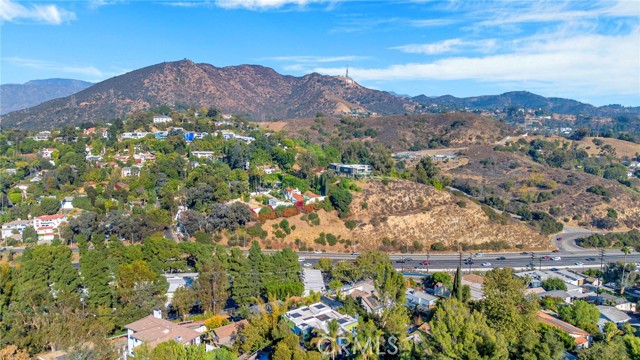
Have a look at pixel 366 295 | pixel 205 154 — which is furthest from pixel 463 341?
pixel 205 154

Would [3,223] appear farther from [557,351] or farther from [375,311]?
[557,351]

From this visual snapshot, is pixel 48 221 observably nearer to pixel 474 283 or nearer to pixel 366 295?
pixel 366 295

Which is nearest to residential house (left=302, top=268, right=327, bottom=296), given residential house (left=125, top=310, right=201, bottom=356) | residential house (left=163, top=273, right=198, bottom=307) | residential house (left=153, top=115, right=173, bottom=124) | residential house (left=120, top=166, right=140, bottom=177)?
residential house (left=163, top=273, right=198, bottom=307)

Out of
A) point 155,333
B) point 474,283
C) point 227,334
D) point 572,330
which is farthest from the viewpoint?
point 474,283

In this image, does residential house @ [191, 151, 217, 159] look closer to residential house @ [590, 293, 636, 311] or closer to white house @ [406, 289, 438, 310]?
white house @ [406, 289, 438, 310]

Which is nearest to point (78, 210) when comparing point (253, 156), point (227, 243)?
point (227, 243)
